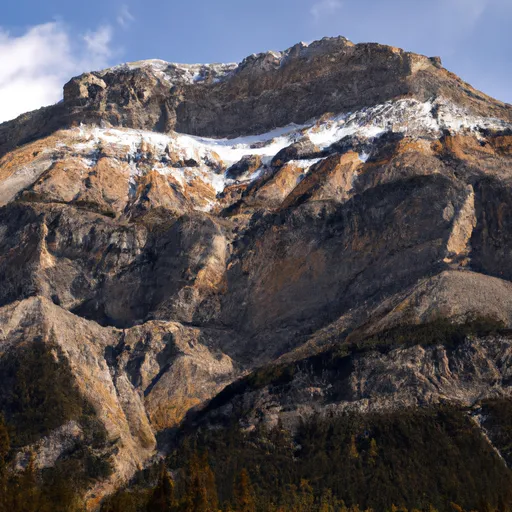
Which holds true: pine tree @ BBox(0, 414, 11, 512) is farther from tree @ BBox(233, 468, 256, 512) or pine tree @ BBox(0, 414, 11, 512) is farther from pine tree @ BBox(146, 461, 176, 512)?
tree @ BBox(233, 468, 256, 512)

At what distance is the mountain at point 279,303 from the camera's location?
364ft

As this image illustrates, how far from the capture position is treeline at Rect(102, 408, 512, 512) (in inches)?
4060

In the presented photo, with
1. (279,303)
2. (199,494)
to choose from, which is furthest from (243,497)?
(279,303)

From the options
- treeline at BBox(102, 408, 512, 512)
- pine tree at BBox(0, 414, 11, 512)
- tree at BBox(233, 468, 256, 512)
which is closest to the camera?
pine tree at BBox(0, 414, 11, 512)

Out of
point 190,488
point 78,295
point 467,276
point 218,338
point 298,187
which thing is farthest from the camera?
point 298,187

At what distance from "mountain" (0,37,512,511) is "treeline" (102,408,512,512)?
250 millimetres

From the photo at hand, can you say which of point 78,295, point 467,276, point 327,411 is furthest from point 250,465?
point 78,295

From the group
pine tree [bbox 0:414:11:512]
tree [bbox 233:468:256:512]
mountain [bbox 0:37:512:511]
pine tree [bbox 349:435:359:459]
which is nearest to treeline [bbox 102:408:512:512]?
pine tree [bbox 349:435:359:459]

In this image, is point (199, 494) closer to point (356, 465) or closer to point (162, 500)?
point (162, 500)

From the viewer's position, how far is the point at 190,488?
84500 mm

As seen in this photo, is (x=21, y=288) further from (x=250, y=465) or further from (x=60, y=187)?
(x=250, y=465)

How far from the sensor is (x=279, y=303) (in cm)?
14662

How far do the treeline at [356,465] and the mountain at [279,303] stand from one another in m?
0.25

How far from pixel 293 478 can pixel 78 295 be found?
57202mm
